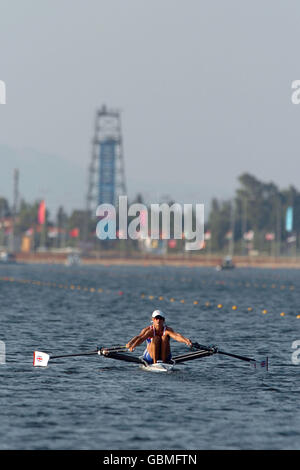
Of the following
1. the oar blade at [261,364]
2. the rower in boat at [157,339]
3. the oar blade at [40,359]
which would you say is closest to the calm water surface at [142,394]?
the oar blade at [261,364]

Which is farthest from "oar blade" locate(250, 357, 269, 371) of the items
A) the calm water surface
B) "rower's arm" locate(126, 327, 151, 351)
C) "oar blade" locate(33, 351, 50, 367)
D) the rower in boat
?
"oar blade" locate(33, 351, 50, 367)

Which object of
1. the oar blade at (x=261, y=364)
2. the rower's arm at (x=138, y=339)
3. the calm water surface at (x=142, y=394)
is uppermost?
the rower's arm at (x=138, y=339)

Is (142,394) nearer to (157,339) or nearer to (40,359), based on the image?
(157,339)

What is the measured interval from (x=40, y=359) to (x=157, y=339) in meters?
4.83

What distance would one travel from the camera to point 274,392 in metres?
33.6

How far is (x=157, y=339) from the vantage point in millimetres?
36844

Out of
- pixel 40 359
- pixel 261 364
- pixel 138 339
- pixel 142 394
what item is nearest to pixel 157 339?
pixel 138 339

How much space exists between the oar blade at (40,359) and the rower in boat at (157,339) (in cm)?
344

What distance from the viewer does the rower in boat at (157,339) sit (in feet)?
121

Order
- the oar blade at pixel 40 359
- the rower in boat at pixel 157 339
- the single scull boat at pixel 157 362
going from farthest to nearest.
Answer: the oar blade at pixel 40 359 < the single scull boat at pixel 157 362 < the rower in boat at pixel 157 339

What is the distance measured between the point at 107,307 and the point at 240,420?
168ft

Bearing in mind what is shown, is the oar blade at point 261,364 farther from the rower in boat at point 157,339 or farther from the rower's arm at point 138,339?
the rower's arm at point 138,339

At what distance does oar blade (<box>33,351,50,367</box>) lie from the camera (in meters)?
38.1
